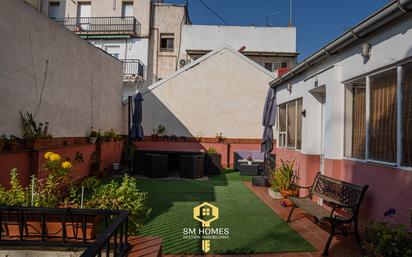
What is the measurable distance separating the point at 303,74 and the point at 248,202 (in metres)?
3.65

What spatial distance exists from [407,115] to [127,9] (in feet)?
73.5

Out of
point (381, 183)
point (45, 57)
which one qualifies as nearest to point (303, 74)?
point (381, 183)

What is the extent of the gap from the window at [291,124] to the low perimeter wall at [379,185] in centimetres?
239

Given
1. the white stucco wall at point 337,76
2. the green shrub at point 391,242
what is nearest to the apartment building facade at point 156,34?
the white stucco wall at point 337,76

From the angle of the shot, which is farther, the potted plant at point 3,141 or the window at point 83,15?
the window at point 83,15

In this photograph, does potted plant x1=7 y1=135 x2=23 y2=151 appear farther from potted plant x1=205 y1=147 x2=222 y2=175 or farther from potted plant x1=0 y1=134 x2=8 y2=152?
potted plant x1=205 y1=147 x2=222 y2=175

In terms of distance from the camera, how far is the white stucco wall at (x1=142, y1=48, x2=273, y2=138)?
1623 centimetres

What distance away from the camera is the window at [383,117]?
484 centimetres

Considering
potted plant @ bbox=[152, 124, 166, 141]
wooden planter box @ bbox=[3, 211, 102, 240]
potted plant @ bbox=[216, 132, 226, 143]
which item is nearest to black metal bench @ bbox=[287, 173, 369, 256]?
wooden planter box @ bbox=[3, 211, 102, 240]

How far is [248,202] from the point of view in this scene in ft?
26.8

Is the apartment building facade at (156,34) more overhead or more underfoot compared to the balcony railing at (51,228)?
more overhead

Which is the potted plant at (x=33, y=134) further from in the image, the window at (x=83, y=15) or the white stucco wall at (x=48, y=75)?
the window at (x=83, y=15)

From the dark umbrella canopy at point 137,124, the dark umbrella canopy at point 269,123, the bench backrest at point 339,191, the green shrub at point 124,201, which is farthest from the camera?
the dark umbrella canopy at point 137,124

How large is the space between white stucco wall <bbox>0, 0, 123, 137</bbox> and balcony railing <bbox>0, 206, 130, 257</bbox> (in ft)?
11.7
